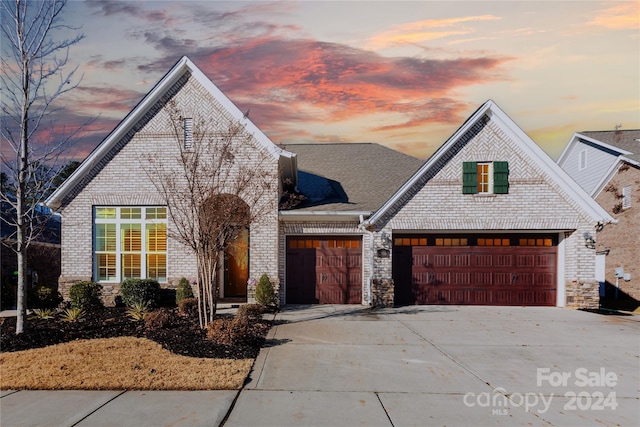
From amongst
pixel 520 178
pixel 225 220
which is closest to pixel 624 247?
pixel 520 178

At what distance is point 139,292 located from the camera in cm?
1363

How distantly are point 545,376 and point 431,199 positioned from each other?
8.43 metres

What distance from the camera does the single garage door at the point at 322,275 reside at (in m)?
15.4

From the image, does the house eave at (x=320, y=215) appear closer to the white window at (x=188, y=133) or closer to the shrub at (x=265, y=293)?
the shrub at (x=265, y=293)

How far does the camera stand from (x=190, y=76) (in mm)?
14586

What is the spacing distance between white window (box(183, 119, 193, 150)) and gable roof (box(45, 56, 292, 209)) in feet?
4.09

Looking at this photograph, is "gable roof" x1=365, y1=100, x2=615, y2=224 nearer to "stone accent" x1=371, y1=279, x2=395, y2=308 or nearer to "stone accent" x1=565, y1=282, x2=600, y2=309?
"stone accent" x1=371, y1=279, x2=395, y2=308

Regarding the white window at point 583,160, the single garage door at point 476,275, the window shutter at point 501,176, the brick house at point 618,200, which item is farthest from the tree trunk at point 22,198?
the white window at point 583,160

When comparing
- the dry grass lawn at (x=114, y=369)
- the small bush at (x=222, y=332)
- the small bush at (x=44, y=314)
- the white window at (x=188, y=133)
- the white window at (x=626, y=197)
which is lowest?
the small bush at (x=44, y=314)

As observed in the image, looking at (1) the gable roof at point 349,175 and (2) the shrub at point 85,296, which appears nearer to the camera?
(2) the shrub at point 85,296

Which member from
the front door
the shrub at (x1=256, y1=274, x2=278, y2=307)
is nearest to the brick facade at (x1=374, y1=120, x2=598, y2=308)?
the shrub at (x1=256, y1=274, x2=278, y2=307)

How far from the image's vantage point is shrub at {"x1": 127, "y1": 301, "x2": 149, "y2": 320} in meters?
11.6

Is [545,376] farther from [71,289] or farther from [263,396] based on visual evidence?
[71,289]

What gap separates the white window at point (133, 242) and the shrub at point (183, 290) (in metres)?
1.18
